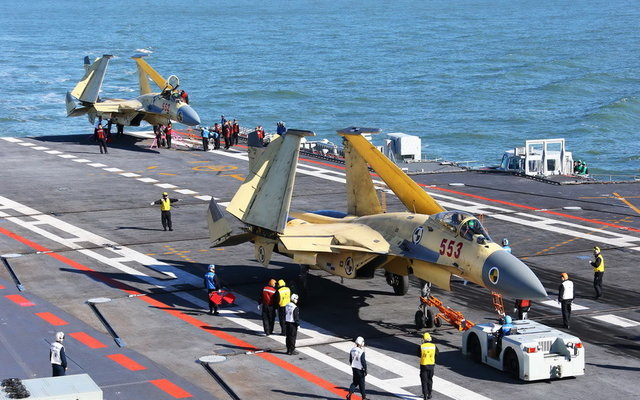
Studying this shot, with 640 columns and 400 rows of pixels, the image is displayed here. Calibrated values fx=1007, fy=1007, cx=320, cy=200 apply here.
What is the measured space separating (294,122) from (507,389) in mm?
88236

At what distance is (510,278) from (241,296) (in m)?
11.4

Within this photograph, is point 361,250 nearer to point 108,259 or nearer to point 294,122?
point 108,259

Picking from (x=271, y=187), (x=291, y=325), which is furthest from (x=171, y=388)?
(x=271, y=187)

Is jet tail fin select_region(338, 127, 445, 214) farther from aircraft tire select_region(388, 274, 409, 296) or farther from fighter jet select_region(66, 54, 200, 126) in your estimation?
fighter jet select_region(66, 54, 200, 126)

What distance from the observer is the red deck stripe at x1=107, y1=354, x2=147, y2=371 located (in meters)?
29.2

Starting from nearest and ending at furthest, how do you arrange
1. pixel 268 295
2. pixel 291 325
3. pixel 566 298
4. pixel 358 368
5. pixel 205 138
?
pixel 358 368 → pixel 291 325 → pixel 268 295 → pixel 566 298 → pixel 205 138

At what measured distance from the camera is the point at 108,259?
140 ft

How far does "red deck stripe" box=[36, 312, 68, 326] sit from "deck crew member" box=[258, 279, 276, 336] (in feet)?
22.2

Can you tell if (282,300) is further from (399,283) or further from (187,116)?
(187,116)

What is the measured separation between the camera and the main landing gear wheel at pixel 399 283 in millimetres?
36844

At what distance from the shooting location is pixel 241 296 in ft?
123

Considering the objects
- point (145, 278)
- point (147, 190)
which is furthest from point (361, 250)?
point (147, 190)

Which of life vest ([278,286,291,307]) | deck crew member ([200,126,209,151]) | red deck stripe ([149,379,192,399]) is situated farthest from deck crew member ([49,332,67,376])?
deck crew member ([200,126,209,151])

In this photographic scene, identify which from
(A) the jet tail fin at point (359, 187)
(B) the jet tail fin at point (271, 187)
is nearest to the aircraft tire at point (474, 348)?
(B) the jet tail fin at point (271, 187)
